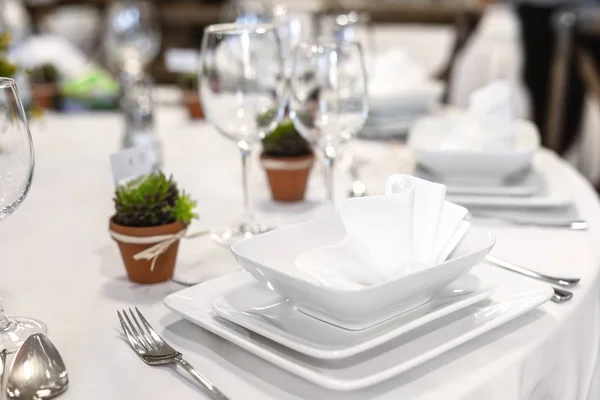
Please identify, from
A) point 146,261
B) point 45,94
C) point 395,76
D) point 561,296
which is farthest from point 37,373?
point 45,94

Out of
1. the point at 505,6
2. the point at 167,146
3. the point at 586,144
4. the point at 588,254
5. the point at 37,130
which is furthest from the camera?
the point at 505,6

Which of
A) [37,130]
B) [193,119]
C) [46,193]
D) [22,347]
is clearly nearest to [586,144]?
[193,119]

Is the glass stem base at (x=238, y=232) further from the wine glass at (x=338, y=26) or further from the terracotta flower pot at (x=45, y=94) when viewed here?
the terracotta flower pot at (x=45, y=94)

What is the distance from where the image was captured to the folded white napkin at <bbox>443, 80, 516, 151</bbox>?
107 cm

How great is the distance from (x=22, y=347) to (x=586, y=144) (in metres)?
2.82

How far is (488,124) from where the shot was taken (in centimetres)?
109

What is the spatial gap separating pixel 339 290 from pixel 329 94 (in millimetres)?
430

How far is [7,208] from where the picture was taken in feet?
2.09

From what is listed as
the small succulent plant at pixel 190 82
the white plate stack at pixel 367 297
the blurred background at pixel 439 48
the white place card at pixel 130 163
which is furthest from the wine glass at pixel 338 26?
the white plate stack at pixel 367 297

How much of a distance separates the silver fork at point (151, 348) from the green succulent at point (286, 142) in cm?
45

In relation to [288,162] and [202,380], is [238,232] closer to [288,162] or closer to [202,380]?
[288,162]

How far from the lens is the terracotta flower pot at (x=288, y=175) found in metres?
1.07

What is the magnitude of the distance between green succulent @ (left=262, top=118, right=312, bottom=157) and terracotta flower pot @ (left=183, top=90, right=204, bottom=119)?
66cm

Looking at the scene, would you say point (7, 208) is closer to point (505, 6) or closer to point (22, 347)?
point (22, 347)
